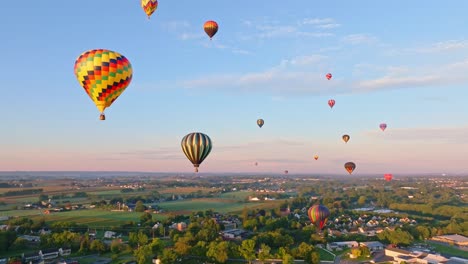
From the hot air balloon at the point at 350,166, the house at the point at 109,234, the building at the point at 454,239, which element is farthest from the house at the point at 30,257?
the building at the point at 454,239

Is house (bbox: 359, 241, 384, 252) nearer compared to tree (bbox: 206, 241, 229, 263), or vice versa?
tree (bbox: 206, 241, 229, 263)

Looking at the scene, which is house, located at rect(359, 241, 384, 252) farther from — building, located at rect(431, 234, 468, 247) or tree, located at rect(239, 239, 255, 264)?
tree, located at rect(239, 239, 255, 264)

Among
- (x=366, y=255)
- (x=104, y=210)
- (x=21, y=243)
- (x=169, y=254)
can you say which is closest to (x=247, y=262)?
(x=169, y=254)

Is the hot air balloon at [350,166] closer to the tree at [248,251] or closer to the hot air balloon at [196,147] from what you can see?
the tree at [248,251]

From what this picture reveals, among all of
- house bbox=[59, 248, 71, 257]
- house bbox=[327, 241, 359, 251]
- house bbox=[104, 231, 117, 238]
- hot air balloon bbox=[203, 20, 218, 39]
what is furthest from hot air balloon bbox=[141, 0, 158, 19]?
house bbox=[327, 241, 359, 251]

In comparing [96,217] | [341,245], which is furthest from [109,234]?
[341,245]

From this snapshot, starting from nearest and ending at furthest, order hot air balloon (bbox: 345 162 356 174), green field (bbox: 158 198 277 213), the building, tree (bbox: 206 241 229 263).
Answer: tree (bbox: 206 241 229 263) < the building < hot air balloon (bbox: 345 162 356 174) < green field (bbox: 158 198 277 213)

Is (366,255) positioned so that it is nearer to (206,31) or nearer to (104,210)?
(206,31)
